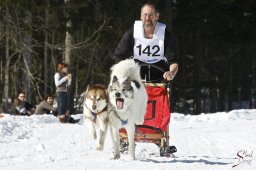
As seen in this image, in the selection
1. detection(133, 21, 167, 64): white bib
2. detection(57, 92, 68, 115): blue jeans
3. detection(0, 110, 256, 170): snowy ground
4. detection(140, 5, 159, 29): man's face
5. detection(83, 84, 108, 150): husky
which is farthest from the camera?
detection(57, 92, 68, 115): blue jeans

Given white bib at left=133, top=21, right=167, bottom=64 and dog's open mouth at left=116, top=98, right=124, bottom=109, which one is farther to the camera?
white bib at left=133, top=21, right=167, bottom=64

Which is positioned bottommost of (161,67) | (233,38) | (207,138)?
→ (207,138)

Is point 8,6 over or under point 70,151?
over

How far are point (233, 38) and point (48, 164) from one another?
22.9 m

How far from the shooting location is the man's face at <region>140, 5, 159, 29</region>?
22.0ft

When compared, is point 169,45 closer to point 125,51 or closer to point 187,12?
point 125,51

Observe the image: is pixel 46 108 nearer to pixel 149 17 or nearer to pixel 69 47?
pixel 69 47

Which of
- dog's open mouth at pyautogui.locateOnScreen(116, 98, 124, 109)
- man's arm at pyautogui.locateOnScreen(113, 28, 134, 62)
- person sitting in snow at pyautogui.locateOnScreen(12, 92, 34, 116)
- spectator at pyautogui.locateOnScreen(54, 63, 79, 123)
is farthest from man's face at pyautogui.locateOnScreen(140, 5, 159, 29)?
person sitting in snow at pyautogui.locateOnScreen(12, 92, 34, 116)

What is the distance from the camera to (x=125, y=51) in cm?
693

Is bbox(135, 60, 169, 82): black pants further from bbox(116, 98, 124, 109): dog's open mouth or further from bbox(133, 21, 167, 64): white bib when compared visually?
bbox(116, 98, 124, 109): dog's open mouth

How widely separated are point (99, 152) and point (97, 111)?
3.08 ft

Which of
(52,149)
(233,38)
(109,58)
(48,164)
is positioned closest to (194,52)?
(233,38)

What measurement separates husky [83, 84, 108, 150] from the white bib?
0.72 metres

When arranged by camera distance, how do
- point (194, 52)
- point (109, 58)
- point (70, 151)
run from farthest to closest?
1. point (194, 52)
2. point (109, 58)
3. point (70, 151)
